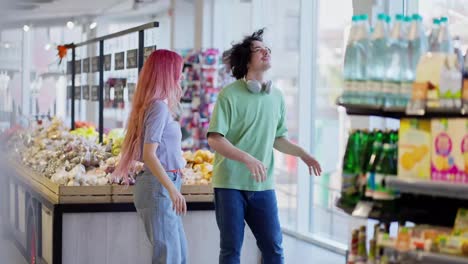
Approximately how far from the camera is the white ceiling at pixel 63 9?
11672 mm

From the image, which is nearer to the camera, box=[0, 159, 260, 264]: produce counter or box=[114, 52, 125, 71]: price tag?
box=[0, 159, 260, 264]: produce counter

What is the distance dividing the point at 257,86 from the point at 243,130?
25 cm

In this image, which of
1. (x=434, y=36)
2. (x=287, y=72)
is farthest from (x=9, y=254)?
(x=434, y=36)

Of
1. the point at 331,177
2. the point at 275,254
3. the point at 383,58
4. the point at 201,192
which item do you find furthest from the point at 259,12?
the point at 383,58

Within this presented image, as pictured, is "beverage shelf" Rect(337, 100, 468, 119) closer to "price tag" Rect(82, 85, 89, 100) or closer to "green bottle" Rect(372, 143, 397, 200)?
"green bottle" Rect(372, 143, 397, 200)

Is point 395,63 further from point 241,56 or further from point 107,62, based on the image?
point 107,62

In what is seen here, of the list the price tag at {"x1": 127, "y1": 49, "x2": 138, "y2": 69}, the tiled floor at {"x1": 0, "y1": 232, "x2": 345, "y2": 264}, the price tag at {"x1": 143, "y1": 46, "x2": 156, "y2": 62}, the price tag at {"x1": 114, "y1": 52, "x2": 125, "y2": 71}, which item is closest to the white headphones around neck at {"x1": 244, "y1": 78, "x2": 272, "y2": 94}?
the price tag at {"x1": 143, "y1": 46, "x2": 156, "y2": 62}

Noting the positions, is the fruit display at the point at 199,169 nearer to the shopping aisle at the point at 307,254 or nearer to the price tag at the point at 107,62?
the price tag at the point at 107,62

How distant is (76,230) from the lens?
6.04 m

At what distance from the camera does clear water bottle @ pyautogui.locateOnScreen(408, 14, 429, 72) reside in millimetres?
3480

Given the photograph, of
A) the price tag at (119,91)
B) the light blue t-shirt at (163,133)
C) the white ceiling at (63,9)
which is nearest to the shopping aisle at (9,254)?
the price tag at (119,91)

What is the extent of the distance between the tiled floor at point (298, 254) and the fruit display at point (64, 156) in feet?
2.47

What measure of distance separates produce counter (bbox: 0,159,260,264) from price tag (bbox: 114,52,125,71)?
127 centimetres

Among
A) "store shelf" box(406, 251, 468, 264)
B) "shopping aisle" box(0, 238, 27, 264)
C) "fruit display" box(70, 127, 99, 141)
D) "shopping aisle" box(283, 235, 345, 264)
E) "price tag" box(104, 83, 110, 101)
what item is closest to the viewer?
"store shelf" box(406, 251, 468, 264)
